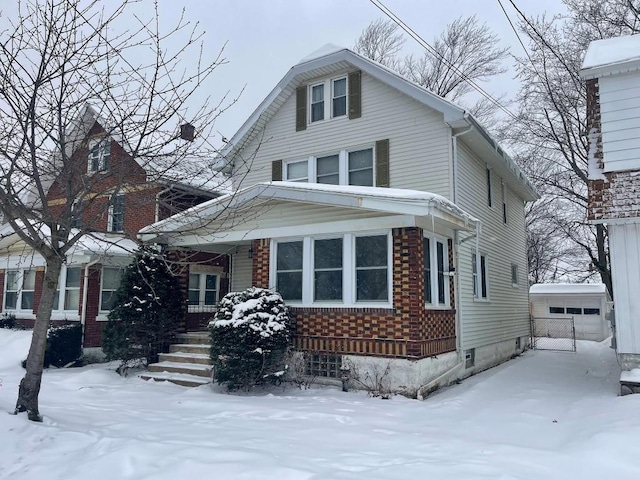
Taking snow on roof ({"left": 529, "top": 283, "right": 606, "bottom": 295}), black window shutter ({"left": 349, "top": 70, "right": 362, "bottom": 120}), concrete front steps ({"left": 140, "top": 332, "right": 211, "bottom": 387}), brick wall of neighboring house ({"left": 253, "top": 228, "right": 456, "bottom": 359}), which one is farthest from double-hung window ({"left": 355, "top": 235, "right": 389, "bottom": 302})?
snow on roof ({"left": 529, "top": 283, "right": 606, "bottom": 295})

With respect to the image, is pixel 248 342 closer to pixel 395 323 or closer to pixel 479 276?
pixel 395 323

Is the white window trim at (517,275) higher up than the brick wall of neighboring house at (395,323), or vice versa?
the white window trim at (517,275)

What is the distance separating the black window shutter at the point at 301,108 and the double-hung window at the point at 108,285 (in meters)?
6.65

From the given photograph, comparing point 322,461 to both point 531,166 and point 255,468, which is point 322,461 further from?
point 531,166

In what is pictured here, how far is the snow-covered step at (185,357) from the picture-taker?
1089cm

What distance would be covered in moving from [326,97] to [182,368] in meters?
7.96

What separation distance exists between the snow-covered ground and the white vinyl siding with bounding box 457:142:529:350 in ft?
7.97

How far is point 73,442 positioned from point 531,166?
72.8ft

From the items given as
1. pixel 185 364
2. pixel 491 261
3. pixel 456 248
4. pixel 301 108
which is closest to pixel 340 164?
pixel 301 108

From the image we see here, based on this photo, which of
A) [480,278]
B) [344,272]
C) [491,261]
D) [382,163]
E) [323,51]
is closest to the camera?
[344,272]

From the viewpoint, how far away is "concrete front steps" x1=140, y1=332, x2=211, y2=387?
10253mm

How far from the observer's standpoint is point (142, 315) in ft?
36.6

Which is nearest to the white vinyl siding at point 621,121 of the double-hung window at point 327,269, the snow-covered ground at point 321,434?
the snow-covered ground at point 321,434

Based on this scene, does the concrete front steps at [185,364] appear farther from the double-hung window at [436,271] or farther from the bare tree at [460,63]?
the bare tree at [460,63]
